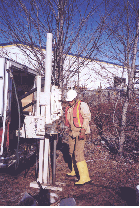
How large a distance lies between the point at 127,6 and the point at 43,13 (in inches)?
90.6

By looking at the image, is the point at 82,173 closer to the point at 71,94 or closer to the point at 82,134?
the point at 82,134

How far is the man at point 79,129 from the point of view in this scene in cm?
360

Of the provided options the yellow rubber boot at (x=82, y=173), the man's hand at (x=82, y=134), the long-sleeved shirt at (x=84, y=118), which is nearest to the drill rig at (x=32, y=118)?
the long-sleeved shirt at (x=84, y=118)

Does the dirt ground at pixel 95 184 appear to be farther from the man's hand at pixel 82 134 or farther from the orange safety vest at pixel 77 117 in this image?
the orange safety vest at pixel 77 117

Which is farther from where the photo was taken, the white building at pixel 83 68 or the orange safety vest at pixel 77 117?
the white building at pixel 83 68

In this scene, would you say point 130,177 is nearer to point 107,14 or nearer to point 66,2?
point 107,14

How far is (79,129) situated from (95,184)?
3.97ft

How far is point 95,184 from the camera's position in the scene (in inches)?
142

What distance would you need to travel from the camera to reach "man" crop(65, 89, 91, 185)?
3604 mm

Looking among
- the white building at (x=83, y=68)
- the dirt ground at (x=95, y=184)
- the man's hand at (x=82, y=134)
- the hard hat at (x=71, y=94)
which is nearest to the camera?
the dirt ground at (x=95, y=184)

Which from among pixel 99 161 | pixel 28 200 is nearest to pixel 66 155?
pixel 99 161

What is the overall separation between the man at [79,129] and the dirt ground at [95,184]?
12.2 inches

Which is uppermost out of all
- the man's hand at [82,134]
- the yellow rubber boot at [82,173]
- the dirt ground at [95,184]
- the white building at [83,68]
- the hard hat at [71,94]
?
the white building at [83,68]

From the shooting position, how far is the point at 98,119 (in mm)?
7953
